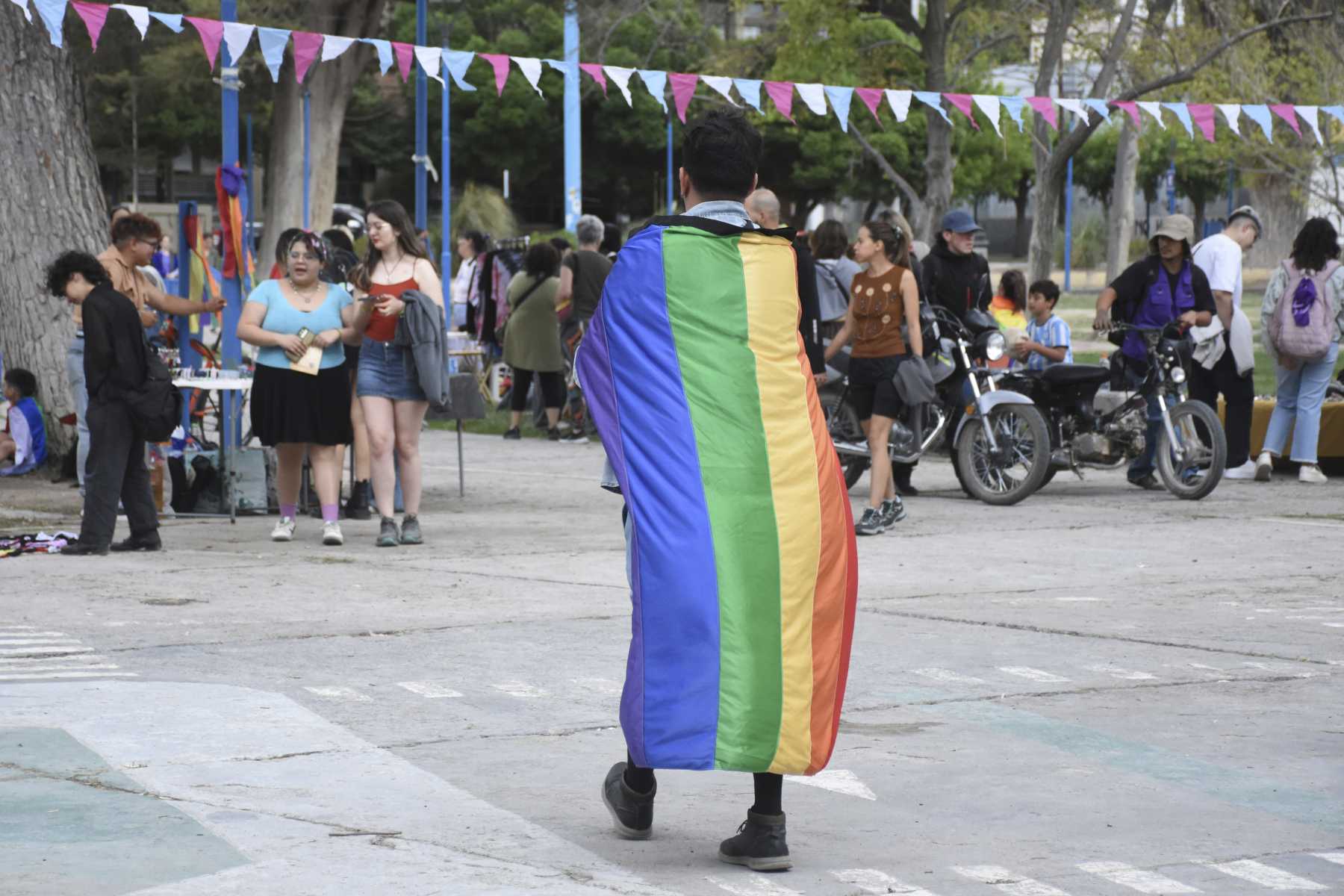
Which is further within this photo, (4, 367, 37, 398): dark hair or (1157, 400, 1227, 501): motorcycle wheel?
(4, 367, 37, 398): dark hair

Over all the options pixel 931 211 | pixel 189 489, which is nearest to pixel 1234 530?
pixel 189 489

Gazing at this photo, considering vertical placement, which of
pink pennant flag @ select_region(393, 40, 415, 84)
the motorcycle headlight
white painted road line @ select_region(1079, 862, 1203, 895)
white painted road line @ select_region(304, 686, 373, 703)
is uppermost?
pink pennant flag @ select_region(393, 40, 415, 84)

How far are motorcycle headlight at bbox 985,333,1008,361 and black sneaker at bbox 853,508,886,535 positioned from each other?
1880mm

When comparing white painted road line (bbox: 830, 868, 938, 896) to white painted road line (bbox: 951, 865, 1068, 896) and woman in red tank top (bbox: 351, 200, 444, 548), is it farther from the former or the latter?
woman in red tank top (bbox: 351, 200, 444, 548)

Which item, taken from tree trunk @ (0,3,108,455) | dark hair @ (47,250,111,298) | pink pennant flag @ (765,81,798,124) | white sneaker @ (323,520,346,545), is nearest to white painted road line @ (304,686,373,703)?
white sneaker @ (323,520,346,545)

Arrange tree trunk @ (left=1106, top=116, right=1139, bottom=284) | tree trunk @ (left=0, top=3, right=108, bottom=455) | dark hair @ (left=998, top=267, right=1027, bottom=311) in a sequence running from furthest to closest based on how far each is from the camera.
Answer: tree trunk @ (left=1106, top=116, right=1139, bottom=284), dark hair @ (left=998, top=267, right=1027, bottom=311), tree trunk @ (left=0, top=3, right=108, bottom=455)

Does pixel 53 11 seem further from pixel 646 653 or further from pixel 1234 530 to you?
pixel 646 653

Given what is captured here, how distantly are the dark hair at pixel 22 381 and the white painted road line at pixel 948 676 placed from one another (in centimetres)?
843

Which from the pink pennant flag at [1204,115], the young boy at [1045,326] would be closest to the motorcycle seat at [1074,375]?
the young boy at [1045,326]

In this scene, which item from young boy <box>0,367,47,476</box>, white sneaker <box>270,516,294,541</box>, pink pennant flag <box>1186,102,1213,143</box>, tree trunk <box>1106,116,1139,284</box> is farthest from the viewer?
tree trunk <box>1106,116,1139,284</box>

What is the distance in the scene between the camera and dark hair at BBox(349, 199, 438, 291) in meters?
10.3

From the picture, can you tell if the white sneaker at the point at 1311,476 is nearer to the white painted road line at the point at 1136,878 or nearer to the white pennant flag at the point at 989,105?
the white pennant flag at the point at 989,105

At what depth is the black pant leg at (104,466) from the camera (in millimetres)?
9844

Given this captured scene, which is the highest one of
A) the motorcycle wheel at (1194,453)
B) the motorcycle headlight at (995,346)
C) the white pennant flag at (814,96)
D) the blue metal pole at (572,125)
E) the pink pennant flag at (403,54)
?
the blue metal pole at (572,125)
